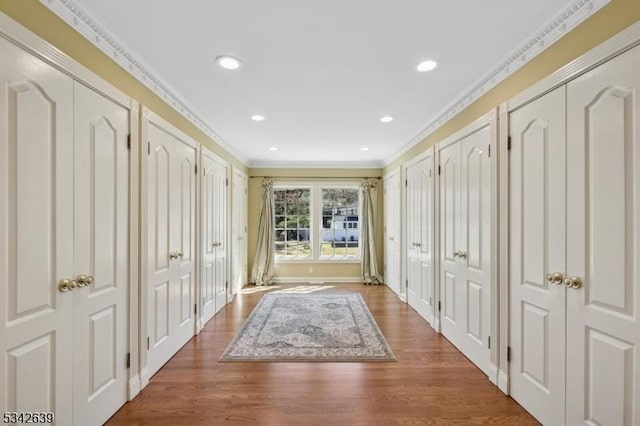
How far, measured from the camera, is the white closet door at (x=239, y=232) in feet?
17.1

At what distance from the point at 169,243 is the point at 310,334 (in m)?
1.80

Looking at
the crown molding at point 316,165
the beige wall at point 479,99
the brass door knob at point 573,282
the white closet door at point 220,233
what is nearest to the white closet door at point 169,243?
the beige wall at point 479,99

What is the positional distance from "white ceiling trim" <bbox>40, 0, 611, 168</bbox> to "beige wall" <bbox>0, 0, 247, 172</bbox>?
4 centimetres

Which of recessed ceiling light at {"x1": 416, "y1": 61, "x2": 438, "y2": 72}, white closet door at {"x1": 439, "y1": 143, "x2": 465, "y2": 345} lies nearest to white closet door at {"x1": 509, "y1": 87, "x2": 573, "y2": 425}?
recessed ceiling light at {"x1": 416, "y1": 61, "x2": 438, "y2": 72}

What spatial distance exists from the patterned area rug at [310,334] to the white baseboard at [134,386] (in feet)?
2.44

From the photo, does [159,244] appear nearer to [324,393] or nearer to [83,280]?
[83,280]

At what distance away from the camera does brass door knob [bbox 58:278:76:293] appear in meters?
1.63

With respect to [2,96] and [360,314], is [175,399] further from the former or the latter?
[360,314]

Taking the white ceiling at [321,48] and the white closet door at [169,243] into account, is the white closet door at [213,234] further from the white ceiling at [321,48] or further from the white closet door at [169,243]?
the white ceiling at [321,48]

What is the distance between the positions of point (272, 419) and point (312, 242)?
14.9ft

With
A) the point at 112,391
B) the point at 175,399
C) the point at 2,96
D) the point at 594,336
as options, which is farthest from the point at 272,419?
the point at 2,96

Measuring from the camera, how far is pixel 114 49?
207cm

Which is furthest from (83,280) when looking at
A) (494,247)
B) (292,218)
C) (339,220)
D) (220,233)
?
Answer: (339,220)

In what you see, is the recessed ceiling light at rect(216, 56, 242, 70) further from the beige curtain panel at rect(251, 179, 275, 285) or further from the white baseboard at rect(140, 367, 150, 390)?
the beige curtain panel at rect(251, 179, 275, 285)
